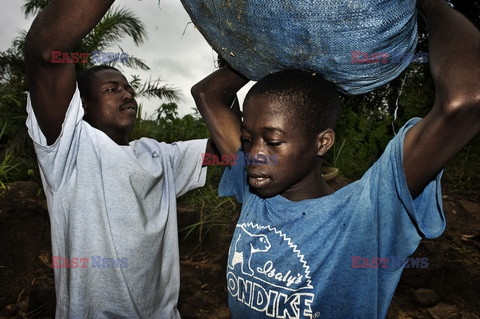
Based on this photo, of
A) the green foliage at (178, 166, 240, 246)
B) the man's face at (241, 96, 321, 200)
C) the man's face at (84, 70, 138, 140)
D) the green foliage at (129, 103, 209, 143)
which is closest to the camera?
the man's face at (241, 96, 321, 200)

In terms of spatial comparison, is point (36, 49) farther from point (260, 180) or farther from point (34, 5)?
point (34, 5)

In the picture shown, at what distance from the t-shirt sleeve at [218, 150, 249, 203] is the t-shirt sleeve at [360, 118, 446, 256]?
635 millimetres

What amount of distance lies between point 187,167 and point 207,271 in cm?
222

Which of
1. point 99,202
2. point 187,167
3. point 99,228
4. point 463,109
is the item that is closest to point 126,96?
point 187,167

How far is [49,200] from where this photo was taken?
1.72 meters

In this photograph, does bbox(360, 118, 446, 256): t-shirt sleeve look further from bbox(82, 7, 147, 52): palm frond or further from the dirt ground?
bbox(82, 7, 147, 52): palm frond

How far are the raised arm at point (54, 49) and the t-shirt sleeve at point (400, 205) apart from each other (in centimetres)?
105

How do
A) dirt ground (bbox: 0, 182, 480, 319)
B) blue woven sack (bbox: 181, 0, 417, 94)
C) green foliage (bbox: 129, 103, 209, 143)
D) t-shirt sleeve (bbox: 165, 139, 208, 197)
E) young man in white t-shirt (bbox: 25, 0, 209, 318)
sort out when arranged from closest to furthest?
blue woven sack (bbox: 181, 0, 417, 94), young man in white t-shirt (bbox: 25, 0, 209, 318), t-shirt sleeve (bbox: 165, 139, 208, 197), dirt ground (bbox: 0, 182, 480, 319), green foliage (bbox: 129, 103, 209, 143)

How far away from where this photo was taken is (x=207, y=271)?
158 inches

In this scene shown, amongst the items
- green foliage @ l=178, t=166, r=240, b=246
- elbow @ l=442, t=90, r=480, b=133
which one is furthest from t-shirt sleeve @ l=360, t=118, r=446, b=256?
green foliage @ l=178, t=166, r=240, b=246

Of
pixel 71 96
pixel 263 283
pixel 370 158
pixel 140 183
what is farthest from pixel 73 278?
pixel 370 158

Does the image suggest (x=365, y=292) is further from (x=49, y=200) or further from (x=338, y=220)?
(x=49, y=200)

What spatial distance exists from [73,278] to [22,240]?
285cm

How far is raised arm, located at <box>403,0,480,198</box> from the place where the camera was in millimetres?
825
